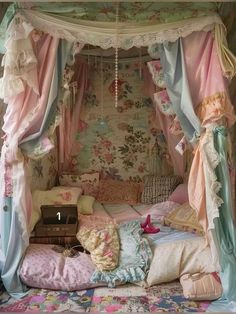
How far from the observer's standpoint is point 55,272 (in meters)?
2.41

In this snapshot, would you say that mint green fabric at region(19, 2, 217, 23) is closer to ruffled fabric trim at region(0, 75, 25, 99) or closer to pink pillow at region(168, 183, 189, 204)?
ruffled fabric trim at region(0, 75, 25, 99)

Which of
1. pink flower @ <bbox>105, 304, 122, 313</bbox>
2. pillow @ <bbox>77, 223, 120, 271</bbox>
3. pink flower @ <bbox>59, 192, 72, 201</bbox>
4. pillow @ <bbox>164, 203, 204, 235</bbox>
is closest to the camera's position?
pink flower @ <bbox>105, 304, 122, 313</bbox>

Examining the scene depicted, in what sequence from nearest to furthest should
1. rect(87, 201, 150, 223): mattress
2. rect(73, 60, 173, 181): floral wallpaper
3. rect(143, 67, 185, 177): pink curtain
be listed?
rect(87, 201, 150, 223): mattress → rect(143, 67, 185, 177): pink curtain → rect(73, 60, 173, 181): floral wallpaper

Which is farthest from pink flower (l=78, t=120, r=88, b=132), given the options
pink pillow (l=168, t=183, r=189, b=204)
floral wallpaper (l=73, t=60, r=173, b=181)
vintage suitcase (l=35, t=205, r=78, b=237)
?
vintage suitcase (l=35, t=205, r=78, b=237)

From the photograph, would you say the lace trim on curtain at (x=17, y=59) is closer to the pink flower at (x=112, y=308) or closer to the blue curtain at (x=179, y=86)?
the blue curtain at (x=179, y=86)

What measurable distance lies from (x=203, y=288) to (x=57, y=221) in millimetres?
1274

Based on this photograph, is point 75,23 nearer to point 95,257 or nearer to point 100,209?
point 95,257

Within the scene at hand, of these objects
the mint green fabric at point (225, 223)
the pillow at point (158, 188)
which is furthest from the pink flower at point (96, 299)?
the pillow at point (158, 188)

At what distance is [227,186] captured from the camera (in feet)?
7.47

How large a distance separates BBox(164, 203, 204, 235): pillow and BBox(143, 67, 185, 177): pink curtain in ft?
2.84

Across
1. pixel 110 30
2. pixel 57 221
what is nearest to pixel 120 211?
pixel 57 221

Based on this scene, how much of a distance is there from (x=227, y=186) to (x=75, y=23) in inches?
59.9

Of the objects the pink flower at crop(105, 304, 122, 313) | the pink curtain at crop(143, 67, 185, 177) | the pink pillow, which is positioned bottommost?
the pink flower at crop(105, 304, 122, 313)

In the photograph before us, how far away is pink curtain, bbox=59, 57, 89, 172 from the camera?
12.8ft
